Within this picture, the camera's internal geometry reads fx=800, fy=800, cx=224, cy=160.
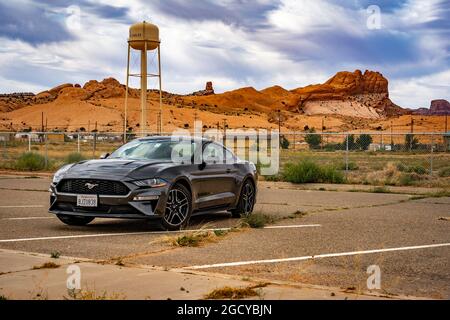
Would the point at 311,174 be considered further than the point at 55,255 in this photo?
Yes

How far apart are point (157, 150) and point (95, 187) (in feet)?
5.58

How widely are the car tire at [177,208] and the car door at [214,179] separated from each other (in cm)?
44

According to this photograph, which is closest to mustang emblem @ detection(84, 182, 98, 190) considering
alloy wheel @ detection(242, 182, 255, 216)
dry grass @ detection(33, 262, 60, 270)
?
alloy wheel @ detection(242, 182, 255, 216)

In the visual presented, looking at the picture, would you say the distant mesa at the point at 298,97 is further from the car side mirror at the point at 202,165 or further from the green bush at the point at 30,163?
the car side mirror at the point at 202,165

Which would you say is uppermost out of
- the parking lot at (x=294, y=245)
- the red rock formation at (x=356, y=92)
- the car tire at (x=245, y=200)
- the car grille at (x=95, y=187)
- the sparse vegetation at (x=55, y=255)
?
the red rock formation at (x=356, y=92)

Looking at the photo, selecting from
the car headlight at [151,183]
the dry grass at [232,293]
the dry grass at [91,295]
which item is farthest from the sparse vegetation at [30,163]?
the dry grass at [232,293]

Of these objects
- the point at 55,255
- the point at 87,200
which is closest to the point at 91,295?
the point at 55,255

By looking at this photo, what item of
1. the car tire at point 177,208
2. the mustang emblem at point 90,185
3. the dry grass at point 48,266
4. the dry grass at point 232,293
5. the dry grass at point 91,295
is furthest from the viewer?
the car tire at point 177,208

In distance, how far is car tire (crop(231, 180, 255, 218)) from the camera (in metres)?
15.0

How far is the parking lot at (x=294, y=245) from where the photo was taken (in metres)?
8.41

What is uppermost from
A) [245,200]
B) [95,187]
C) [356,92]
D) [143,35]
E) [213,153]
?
[356,92]

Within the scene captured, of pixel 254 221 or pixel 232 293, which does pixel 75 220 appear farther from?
pixel 232 293

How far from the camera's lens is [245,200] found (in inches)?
599

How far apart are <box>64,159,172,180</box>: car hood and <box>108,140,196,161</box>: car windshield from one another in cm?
48
